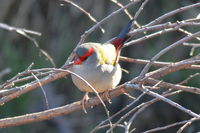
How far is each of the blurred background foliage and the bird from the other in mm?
1814

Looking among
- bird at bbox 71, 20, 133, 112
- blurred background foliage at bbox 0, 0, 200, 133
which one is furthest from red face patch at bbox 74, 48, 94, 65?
blurred background foliage at bbox 0, 0, 200, 133

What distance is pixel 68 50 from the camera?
6.58 metres

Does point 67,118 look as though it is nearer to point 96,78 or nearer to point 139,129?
point 139,129

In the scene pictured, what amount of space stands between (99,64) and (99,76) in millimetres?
161

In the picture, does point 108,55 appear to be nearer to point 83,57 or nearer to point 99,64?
point 99,64

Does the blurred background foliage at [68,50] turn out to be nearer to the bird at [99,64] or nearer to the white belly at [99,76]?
the bird at [99,64]

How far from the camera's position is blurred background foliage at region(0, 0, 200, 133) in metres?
6.05

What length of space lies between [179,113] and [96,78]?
103 inches

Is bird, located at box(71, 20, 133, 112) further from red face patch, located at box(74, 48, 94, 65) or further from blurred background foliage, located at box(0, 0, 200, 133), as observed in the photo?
blurred background foliage, located at box(0, 0, 200, 133)

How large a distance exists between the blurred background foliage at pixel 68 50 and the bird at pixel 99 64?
181cm

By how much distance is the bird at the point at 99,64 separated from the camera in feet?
12.7

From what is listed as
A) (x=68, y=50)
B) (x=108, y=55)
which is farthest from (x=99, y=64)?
(x=68, y=50)

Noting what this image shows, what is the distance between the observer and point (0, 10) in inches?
266

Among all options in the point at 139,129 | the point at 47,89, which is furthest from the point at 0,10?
the point at 139,129
